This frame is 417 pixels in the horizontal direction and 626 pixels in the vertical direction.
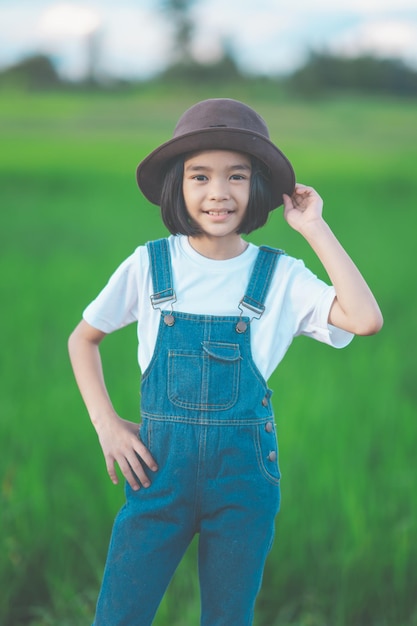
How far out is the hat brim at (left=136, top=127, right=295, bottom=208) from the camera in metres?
1.68

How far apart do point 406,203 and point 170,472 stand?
1010cm

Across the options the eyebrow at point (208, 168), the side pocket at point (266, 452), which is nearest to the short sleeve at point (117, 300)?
the eyebrow at point (208, 168)

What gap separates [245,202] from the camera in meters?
1.74

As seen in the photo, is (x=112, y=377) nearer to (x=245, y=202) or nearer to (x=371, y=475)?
(x=371, y=475)

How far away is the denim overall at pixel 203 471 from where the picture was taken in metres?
1.68

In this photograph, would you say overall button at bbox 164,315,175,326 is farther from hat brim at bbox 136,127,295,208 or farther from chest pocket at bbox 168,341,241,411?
hat brim at bbox 136,127,295,208

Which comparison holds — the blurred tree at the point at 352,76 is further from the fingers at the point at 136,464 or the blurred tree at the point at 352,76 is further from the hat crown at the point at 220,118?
the fingers at the point at 136,464

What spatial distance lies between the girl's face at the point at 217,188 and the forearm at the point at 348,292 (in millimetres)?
176

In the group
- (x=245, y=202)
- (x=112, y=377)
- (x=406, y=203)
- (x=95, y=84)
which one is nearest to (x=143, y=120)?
(x=95, y=84)

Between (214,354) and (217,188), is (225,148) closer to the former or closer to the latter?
(217,188)

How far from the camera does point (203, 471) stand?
169cm

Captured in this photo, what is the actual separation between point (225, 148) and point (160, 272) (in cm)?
28

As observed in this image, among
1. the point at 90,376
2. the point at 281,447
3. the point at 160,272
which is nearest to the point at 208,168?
the point at 160,272

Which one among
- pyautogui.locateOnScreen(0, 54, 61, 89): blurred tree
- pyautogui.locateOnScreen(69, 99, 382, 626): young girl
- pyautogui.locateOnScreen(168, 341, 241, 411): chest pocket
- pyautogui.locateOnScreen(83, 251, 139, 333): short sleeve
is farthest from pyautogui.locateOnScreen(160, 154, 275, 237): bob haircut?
pyautogui.locateOnScreen(0, 54, 61, 89): blurred tree
